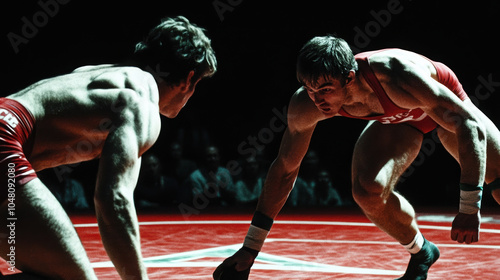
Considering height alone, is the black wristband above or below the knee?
below

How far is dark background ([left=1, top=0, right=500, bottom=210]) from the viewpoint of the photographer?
7773 millimetres

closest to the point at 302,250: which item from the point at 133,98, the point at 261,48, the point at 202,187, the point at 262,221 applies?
the point at 262,221

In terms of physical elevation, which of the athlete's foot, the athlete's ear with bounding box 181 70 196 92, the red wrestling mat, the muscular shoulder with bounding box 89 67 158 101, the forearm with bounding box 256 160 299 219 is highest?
the muscular shoulder with bounding box 89 67 158 101

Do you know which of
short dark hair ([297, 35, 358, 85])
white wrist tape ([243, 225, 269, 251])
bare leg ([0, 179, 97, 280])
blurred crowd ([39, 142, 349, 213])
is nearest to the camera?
bare leg ([0, 179, 97, 280])

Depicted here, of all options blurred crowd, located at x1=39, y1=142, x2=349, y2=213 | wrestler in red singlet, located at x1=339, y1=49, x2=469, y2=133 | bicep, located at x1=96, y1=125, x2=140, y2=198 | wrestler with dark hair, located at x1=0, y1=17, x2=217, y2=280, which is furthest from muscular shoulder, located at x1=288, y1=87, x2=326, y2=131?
blurred crowd, located at x1=39, y1=142, x2=349, y2=213

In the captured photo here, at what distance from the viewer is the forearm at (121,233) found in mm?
1458

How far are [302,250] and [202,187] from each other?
3.09 metres

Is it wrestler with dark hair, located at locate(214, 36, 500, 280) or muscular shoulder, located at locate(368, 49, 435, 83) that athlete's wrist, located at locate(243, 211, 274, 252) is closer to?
wrestler with dark hair, located at locate(214, 36, 500, 280)

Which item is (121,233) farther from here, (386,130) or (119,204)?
(386,130)

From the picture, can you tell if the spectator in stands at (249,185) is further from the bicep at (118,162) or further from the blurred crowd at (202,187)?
the bicep at (118,162)

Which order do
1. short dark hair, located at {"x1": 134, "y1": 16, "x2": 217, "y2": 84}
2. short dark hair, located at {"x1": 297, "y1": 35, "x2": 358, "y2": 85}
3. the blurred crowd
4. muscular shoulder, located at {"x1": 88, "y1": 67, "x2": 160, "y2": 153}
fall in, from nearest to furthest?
1. muscular shoulder, located at {"x1": 88, "y1": 67, "x2": 160, "y2": 153}
2. short dark hair, located at {"x1": 134, "y1": 16, "x2": 217, "y2": 84}
3. short dark hair, located at {"x1": 297, "y1": 35, "x2": 358, "y2": 85}
4. the blurred crowd

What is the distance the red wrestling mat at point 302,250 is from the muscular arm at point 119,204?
124 centimetres

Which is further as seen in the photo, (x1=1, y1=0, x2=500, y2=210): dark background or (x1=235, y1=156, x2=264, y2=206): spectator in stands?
(x1=1, y1=0, x2=500, y2=210): dark background

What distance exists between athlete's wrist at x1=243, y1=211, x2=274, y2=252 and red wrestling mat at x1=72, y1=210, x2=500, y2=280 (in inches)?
6.6
